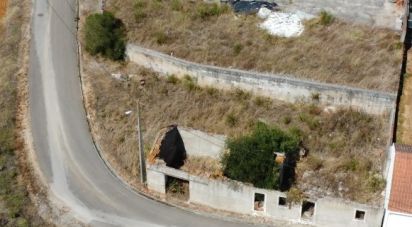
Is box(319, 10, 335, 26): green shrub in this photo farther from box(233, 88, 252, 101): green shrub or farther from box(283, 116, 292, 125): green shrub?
box(283, 116, 292, 125): green shrub

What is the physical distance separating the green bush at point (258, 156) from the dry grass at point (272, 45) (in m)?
5.65

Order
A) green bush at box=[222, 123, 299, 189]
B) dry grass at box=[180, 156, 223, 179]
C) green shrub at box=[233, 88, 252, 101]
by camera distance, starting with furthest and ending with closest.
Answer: green shrub at box=[233, 88, 252, 101] < dry grass at box=[180, 156, 223, 179] < green bush at box=[222, 123, 299, 189]

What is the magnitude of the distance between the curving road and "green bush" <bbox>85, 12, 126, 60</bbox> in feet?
6.14

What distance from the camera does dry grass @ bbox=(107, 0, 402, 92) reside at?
32.2 meters

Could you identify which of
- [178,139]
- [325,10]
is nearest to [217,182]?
[178,139]

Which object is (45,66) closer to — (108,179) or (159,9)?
(159,9)

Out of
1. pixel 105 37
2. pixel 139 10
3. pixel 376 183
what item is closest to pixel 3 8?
pixel 139 10

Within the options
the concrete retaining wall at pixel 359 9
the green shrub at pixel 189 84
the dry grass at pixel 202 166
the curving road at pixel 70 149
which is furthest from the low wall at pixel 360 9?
the curving road at pixel 70 149

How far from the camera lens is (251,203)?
2666cm

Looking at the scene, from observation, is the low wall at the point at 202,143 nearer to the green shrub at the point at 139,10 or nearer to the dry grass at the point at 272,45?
the dry grass at the point at 272,45

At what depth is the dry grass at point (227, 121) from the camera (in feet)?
92.8

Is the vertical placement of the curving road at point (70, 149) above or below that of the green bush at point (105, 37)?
below

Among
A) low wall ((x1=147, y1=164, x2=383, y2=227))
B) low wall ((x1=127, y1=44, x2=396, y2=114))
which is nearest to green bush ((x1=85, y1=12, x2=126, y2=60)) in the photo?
low wall ((x1=127, y1=44, x2=396, y2=114))

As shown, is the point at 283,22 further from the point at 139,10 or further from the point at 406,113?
the point at 406,113
